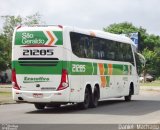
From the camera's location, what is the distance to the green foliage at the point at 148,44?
108 meters


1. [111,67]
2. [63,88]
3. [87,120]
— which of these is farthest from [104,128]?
[111,67]

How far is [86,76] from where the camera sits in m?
23.5

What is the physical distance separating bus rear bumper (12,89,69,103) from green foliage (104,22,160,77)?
85.2m

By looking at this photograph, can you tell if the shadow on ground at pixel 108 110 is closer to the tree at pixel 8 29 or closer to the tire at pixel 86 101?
the tire at pixel 86 101

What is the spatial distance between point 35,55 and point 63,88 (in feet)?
5.77

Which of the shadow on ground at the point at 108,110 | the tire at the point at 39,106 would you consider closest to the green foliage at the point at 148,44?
the shadow on ground at the point at 108,110

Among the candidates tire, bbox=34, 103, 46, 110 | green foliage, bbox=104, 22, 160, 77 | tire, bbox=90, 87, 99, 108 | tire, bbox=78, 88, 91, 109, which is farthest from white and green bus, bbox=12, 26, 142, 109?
green foliage, bbox=104, 22, 160, 77

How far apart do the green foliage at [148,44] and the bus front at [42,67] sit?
85.0 m

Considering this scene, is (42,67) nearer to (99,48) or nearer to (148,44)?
(99,48)

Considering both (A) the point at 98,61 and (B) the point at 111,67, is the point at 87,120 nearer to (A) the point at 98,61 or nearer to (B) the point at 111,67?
(A) the point at 98,61

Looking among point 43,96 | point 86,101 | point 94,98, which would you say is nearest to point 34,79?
point 43,96

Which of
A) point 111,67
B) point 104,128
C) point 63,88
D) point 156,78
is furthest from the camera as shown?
point 156,78

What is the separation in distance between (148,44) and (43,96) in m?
95.5

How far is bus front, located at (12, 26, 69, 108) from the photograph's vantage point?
2155cm
